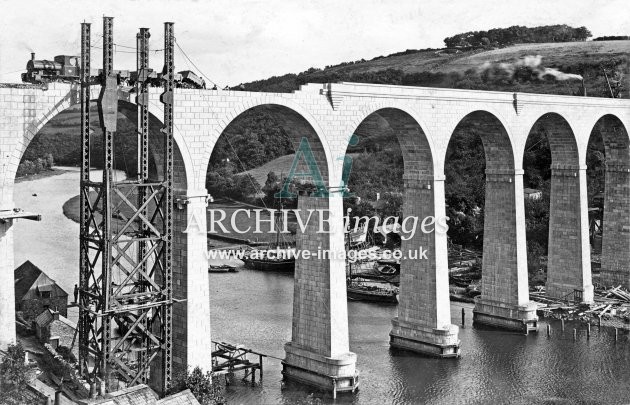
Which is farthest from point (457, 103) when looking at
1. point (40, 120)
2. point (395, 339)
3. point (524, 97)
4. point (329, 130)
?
point (40, 120)

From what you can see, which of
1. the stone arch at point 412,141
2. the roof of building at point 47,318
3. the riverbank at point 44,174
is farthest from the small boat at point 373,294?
the riverbank at point 44,174

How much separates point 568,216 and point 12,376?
28774mm

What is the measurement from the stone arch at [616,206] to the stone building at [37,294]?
30.2m

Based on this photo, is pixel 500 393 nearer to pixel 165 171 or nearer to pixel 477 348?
pixel 477 348

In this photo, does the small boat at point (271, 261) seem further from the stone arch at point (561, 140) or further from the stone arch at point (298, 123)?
the stone arch at point (298, 123)

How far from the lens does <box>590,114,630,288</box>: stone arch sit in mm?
42688

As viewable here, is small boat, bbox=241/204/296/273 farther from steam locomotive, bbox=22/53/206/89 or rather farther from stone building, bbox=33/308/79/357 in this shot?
steam locomotive, bbox=22/53/206/89

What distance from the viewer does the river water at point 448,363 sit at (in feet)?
87.9

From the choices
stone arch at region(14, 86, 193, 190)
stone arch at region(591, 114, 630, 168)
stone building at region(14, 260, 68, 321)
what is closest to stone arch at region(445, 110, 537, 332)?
stone arch at region(591, 114, 630, 168)

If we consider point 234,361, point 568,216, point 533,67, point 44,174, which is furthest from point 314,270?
point 533,67

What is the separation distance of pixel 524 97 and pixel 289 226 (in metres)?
38.1

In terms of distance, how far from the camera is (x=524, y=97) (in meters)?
33.9

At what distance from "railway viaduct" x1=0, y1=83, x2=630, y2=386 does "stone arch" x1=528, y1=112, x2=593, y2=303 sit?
0.05 meters

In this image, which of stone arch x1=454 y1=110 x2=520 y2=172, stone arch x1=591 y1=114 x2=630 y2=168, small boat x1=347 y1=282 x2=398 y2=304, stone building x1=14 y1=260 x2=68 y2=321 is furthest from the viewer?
stone arch x1=591 y1=114 x2=630 y2=168
